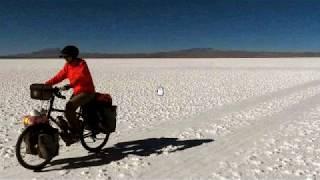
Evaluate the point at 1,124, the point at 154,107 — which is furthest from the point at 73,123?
the point at 154,107

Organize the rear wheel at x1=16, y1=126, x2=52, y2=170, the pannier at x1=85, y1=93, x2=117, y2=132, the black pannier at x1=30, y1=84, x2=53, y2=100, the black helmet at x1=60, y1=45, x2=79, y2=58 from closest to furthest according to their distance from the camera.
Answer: the rear wheel at x1=16, y1=126, x2=52, y2=170 → the black pannier at x1=30, y1=84, x2=53, y2=100 → the black helmet at x1=60, y1=45, x2=79, y2=58 → the pannier at x1=85, y1=93, x2=117, y2=132

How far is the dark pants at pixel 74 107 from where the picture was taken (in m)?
7.58

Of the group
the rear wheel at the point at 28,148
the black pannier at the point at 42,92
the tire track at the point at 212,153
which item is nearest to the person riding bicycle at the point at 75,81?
the black pannier at the point at 42,92

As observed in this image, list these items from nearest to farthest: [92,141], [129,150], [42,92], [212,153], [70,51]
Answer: [42,92] < [70,51] < [212,153] < [129,150] < [92,141]

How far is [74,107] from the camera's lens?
24.9ft

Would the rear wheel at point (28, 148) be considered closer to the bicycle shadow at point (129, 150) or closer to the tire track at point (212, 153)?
the bicycle shadow at point (129, 150)

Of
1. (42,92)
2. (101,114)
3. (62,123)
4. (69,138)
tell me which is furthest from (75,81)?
(69,138)

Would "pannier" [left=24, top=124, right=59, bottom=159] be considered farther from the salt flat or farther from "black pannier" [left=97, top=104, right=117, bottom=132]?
"black pannier" [left=97, top=104, right=117, bottom=132]

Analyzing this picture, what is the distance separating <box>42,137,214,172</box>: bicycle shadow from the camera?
25.0ft

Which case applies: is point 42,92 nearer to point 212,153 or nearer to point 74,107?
point 74,107

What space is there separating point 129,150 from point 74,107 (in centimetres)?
165

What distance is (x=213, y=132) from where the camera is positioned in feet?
35.1

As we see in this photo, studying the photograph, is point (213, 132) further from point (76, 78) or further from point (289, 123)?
point (76, 78)

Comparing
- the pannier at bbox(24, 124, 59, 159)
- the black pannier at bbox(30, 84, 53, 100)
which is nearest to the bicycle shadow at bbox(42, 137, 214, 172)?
the pannier at bbox(24, 124, 59, 159)
